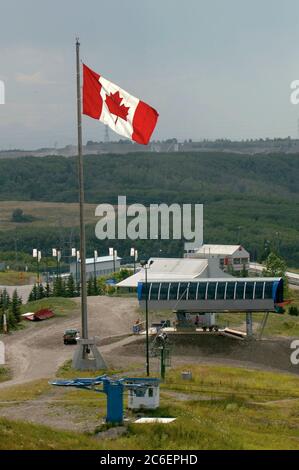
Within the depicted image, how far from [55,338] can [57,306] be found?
15.4 meters

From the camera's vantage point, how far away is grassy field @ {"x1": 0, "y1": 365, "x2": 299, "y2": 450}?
4059cm

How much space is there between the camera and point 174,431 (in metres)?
42.8

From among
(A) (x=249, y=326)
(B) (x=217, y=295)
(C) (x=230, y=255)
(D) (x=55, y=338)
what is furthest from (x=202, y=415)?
(C) (x=230, y=255)

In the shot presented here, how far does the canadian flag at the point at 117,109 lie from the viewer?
5291 centimetres

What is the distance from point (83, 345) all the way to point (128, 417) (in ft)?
55.3

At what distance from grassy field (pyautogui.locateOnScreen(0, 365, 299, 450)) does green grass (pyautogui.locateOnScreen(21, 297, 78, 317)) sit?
83.6 feet

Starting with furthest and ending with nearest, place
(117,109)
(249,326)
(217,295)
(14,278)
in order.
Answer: (14,278) → (249,326) → (217,295) → (117,109)

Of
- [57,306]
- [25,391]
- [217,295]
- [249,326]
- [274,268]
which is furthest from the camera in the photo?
[274,268]

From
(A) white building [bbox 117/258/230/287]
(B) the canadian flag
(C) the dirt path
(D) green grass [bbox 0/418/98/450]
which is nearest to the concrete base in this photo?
(C) the dirt path

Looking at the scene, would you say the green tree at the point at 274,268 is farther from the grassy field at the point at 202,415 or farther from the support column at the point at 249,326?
the grassy field at the point at 202,415

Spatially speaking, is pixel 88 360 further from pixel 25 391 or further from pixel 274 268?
pixel 274 268

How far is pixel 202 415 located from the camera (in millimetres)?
49406

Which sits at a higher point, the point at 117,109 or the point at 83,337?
the point at 117,109

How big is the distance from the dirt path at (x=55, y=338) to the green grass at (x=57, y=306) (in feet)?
3.73
